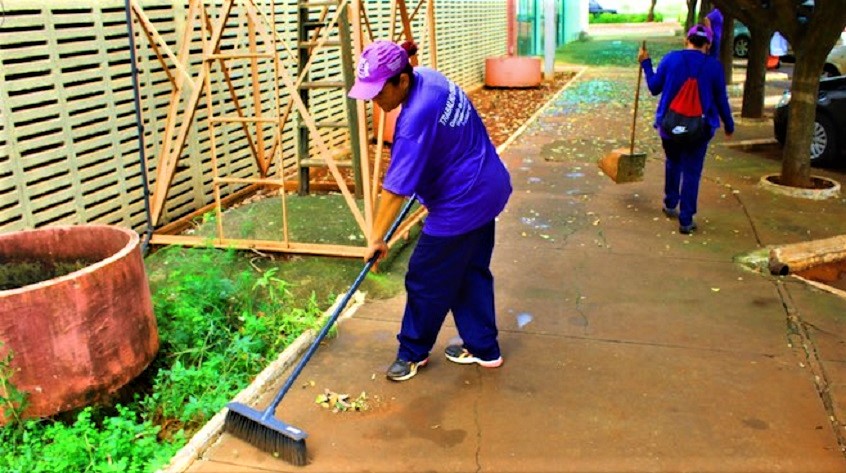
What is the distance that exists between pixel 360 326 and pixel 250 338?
0.75 metres

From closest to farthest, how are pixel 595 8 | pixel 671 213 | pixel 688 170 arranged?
pixel 688 170 → pixel 671 213 → pixel 595 8

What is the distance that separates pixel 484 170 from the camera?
3.65 m

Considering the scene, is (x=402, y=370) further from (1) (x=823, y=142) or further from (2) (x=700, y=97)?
(1) (x=823, y=142)

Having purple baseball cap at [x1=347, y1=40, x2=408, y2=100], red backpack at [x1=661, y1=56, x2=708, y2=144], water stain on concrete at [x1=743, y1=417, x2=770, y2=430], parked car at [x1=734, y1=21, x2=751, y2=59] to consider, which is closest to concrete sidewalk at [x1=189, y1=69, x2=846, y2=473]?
water stain on concrete at [x1=743, y1=417, x2=770, y2=430]

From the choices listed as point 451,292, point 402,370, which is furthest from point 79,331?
point 451,292

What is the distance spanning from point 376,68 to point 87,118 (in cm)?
350

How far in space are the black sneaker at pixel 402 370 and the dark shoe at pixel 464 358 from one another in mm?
249

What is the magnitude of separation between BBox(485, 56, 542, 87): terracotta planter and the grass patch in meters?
5.68

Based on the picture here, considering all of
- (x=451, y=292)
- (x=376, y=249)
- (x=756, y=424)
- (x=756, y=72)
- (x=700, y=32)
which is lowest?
(x=756, y=424)

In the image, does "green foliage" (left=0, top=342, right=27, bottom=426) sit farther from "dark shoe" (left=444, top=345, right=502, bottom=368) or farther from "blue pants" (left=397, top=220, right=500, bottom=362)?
"dark shoe" (left=444, top=345, right=502, bottom=368)

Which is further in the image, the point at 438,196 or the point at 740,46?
the point at 740,46

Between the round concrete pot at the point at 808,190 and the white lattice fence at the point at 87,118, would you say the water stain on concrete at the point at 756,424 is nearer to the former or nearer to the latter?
the round concrete pot at the point at 808,190

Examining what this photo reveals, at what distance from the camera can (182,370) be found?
391cm

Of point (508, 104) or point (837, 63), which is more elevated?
point (837, 63)
